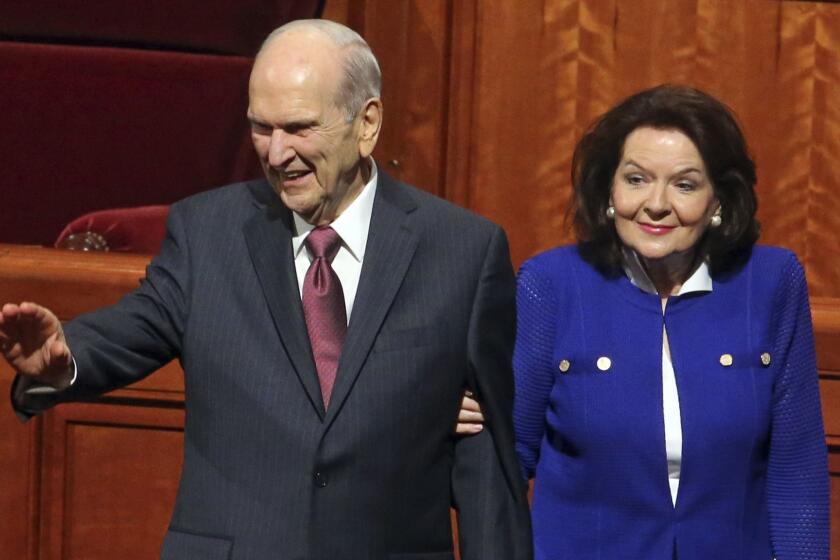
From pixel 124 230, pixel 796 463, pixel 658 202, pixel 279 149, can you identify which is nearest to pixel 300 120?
pixel 279 149

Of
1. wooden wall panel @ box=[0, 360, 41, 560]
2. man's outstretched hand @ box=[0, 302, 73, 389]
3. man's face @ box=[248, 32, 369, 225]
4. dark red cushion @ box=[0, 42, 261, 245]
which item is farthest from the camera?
dark red cushion @ box=[0, 42, 261, 245]

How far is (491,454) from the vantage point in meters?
1.78

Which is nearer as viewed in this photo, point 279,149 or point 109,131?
point 279,149

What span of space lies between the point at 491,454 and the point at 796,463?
0.44 metres

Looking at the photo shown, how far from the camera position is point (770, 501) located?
2.04m

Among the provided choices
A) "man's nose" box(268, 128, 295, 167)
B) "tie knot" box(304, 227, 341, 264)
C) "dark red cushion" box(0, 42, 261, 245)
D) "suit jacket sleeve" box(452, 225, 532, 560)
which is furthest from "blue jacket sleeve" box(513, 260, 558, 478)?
"dark red cushion" box(0, 42, 261, 245)

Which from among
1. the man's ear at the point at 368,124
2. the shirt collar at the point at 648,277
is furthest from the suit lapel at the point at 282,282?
the shirt collar at the point at 648,277

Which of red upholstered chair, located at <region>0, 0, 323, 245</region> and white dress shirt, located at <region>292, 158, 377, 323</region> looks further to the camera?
red upholstered chair, located at <region>0, 0, 323, 245</region>

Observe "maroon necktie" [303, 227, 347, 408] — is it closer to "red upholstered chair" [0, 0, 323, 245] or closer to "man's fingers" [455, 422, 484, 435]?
"man's fingers" [455, 422, 484, 435]

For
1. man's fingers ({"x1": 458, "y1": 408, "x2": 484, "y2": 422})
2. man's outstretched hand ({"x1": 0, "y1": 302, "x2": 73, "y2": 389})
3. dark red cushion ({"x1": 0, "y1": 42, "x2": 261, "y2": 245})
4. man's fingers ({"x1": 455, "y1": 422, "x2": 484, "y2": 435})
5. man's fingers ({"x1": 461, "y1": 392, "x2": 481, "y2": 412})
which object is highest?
dark red cushion ({"x1": 0, "y1": 42, "x2": 261, "y2": 245})

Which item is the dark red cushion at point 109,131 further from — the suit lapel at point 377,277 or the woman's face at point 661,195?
the suit lapel at point 377,277

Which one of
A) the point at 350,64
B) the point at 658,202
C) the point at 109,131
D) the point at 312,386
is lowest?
the point at 312,386

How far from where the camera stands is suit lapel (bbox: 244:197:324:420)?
1693 mm

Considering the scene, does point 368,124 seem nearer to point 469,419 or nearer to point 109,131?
point 469,419
